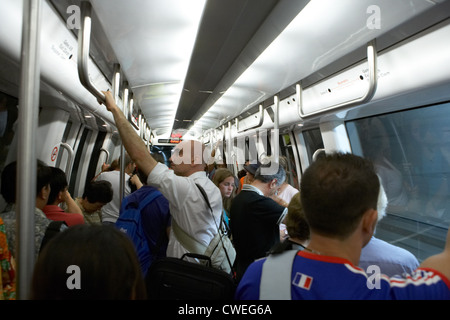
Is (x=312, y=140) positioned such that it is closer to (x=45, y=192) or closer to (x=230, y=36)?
(x=230, y=36)

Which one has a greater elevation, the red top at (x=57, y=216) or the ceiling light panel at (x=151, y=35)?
the ceiling light panel at (x=151, y=35)

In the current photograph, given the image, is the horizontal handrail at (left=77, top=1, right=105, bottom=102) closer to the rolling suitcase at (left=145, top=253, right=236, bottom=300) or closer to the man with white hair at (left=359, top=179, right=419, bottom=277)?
the rolling suitcase at (left=145, top=253, right=236, bottom=300)

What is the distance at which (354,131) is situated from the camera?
4445mm

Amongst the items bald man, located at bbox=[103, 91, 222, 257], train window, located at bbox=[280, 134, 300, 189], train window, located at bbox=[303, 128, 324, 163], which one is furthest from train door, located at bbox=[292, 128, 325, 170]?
bald man, located at bbox=[103, 91, 222, 257]

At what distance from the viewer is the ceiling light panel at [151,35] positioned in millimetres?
1938

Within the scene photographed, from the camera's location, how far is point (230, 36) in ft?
7.92

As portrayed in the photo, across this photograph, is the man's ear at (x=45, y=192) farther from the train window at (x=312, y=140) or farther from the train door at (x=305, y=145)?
the train door at (x=305, y=145)

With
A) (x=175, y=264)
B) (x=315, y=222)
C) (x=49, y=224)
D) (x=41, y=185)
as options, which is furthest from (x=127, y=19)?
(x=315, y=222)

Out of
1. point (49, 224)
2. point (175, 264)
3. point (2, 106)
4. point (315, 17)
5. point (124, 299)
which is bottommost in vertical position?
point (175, 264)

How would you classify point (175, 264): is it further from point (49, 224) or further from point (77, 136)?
point (77, 136)

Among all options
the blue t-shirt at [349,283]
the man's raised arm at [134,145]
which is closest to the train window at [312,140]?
the man's raised arm at [134,145]

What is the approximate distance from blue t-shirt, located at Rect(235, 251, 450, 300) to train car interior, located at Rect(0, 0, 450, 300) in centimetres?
101

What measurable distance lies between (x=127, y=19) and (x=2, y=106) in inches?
55.9

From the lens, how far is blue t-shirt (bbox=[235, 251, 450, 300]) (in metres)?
0.92
